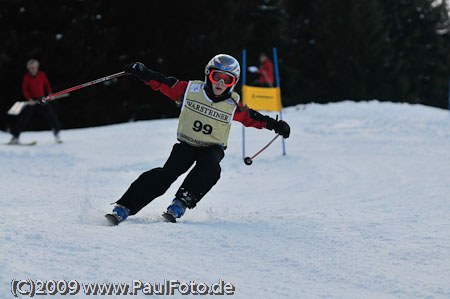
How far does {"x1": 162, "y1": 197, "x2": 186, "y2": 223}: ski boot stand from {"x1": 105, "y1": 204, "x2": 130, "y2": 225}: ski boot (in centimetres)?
28

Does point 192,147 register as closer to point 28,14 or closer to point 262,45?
point 28,14

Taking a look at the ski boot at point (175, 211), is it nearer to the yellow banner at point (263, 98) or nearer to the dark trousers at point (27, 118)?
the yellow banner at point (263, 98)

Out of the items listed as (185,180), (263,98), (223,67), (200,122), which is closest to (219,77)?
(223,67)

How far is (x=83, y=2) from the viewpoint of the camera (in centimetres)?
1798

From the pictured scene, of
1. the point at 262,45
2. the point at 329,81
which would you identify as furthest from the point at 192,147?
the point at 329,81

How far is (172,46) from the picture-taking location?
67.4 ft

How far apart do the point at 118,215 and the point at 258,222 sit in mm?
1120

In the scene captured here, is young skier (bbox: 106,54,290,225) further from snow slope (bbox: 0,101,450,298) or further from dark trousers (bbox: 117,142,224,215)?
snow slope (bbox: 0,101,450,298)

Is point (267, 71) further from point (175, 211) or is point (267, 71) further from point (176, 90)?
point (175, 211)

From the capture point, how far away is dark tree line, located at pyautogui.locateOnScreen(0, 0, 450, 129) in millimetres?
17344

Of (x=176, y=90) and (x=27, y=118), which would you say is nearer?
(x=176, y=90)

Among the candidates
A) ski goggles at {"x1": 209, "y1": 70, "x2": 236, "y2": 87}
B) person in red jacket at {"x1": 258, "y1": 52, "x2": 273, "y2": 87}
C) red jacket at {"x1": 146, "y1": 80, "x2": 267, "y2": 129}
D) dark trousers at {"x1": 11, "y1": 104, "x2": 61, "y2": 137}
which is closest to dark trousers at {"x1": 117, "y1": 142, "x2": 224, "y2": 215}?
red jacket at {"x1": 146, "y1": 80, "x2": 267, "y2": 129}

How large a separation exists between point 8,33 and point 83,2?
2792 millimetres

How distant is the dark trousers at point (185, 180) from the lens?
413cm
